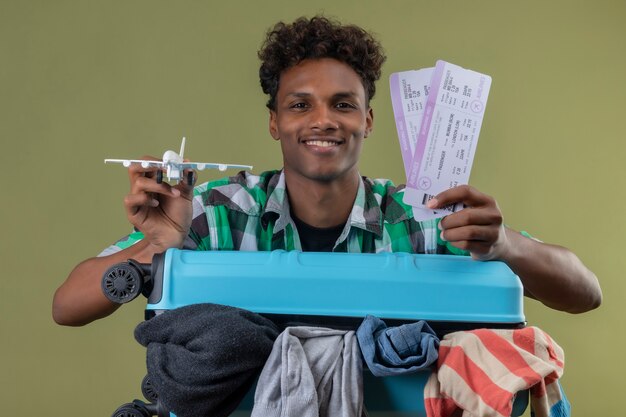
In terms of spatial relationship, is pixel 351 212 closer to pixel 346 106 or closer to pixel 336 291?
pixel 346 106

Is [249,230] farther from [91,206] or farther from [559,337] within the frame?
[559,337]

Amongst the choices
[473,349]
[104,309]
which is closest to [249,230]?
[104,309]

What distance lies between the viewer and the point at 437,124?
3.71 ft

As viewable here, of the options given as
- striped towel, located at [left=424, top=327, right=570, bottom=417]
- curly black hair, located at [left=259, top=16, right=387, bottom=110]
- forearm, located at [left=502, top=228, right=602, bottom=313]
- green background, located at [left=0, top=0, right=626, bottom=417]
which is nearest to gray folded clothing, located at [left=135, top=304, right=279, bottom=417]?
striped towel, located at [left=424, top=327, right=570, bottom=417]

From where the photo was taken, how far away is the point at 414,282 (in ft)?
3.45

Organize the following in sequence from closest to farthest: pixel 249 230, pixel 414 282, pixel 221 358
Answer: pixel 221 358, pixel 414 282, pixel 249 230

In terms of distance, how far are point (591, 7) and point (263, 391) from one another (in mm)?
2162

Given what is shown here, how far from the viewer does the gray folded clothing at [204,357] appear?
925 millimetres

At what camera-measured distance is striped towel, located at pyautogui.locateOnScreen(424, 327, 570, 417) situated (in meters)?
0.95

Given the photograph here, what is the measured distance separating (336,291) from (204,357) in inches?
8.1

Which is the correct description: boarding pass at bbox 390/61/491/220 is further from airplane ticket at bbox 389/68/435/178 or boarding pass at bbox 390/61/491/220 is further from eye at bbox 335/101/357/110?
eye at bbox 335/101/357/110

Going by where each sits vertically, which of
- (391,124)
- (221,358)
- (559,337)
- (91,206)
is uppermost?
(391,124)

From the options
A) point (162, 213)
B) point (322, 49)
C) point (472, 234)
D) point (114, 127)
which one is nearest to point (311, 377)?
point (472, 234)

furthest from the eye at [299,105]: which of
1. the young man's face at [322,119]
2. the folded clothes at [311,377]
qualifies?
the folded clothes at [311,377]
